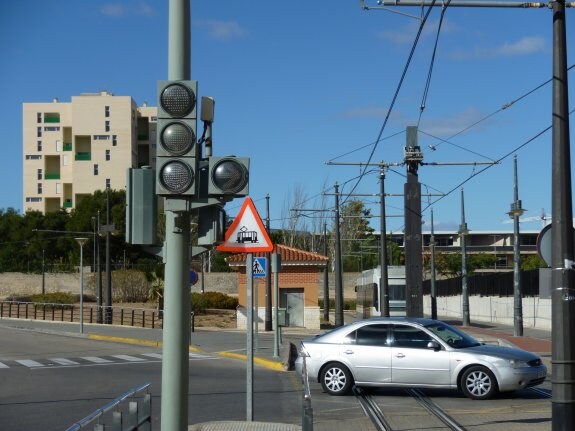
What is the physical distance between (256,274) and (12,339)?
635 inches

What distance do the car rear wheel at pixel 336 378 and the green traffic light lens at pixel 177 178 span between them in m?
9.07

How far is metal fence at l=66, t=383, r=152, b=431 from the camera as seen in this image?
7430 mm

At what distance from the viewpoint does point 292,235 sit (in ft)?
300

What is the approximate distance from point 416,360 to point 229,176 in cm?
863

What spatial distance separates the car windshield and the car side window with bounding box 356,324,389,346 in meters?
0.80

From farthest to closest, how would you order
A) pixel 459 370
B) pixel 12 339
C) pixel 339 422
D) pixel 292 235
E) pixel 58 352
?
pixel 292 235
pixel 12 339
pixel 58 352
pixel 459 370
pixel 339 422

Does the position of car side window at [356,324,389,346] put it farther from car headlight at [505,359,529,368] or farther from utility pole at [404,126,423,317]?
utility pole at [404,126,423,317]

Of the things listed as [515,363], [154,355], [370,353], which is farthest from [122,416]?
[154,355]

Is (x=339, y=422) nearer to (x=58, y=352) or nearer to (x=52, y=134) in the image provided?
(x=58, y=352)

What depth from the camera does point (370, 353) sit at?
15.8 meters

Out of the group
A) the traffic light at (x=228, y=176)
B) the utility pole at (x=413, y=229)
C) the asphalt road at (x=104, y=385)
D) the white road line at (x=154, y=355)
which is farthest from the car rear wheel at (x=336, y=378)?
the utility pole at (x=413, y=229)

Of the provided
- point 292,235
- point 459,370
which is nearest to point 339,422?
point 459,370

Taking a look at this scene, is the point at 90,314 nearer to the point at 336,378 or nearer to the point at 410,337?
the point at 336,378

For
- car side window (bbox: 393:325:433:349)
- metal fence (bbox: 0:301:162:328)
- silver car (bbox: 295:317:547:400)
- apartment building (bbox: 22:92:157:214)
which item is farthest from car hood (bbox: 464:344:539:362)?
apartment building (bbox: 22:92:157:214)
